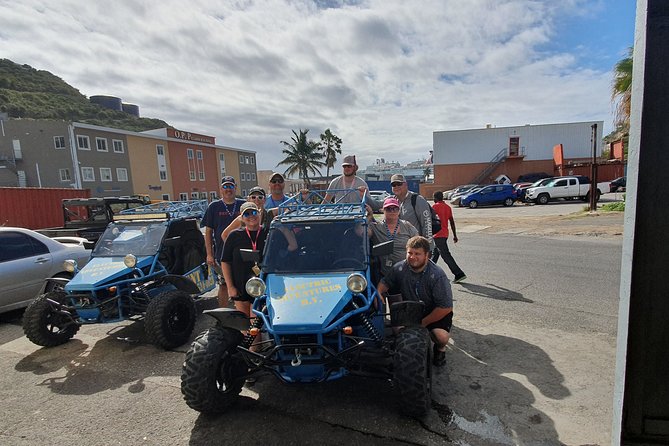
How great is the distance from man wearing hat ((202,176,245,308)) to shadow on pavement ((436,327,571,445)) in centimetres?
349

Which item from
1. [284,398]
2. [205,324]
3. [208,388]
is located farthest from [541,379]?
[205,324]

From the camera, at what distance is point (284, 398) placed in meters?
3.35

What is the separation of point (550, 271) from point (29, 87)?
95.0 m

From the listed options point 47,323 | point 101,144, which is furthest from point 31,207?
point 101,144

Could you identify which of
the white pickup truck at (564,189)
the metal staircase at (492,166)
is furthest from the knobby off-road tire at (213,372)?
the metal staircase at (492,166)

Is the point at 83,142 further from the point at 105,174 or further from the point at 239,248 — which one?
the point at 239,248

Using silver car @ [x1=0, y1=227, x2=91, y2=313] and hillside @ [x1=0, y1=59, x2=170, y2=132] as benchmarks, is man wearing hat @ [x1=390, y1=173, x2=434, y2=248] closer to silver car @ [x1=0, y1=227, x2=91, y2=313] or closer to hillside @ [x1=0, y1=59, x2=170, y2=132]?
silver car @ [x1=0, y1=227, x2=91, y2=313]

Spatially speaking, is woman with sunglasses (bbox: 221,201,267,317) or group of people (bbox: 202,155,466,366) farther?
woman with sunglasses (bbox: 221,201,267,317)

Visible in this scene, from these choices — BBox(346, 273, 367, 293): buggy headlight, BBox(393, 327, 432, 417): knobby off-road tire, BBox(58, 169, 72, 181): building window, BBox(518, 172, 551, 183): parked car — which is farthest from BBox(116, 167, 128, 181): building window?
BBox(518, 172, 551, 183): parked car

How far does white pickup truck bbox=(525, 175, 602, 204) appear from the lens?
24.8 meters

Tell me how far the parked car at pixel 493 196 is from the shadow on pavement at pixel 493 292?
21.8m

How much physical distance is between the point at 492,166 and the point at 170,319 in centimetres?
4216

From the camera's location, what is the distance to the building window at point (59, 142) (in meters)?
33.1

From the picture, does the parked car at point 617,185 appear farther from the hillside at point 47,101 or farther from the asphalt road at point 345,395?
the hillside at point 47,101
